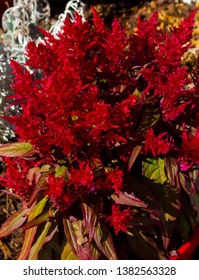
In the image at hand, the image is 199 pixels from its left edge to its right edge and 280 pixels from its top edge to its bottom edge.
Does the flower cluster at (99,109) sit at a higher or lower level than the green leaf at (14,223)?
higher

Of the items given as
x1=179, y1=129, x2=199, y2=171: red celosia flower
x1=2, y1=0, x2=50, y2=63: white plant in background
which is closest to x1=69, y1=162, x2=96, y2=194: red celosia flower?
x1=179, y1=129, x2=199, y2=171: red celosia flower

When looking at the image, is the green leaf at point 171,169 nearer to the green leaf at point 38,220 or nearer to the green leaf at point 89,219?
the green leaf at point 89,219

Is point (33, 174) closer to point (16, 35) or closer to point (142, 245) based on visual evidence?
point (142, 245)

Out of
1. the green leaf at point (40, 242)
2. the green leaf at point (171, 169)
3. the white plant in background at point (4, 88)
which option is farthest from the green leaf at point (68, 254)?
the white plant in background at point (4, 88)

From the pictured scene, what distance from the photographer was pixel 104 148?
70.1 inches

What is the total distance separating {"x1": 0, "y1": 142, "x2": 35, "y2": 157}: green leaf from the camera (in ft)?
6.25

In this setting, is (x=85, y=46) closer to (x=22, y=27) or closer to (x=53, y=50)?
(x=53, y=50)

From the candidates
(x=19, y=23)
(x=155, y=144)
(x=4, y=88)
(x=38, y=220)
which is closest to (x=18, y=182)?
(x=38, y=220)

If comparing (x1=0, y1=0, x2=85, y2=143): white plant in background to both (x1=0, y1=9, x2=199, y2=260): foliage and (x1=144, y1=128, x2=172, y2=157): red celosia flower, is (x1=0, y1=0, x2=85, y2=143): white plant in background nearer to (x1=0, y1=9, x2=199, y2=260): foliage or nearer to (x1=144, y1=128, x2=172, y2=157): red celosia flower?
(x1=0, y1=9, x2=199, y2=260): foliage

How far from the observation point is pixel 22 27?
10.5 ft

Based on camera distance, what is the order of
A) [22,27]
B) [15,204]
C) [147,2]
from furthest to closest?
1. [147,2]
2. [22,27]
3. [15,204]

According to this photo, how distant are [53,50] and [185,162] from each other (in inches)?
24.5

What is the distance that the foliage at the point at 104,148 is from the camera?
5.31 feet
